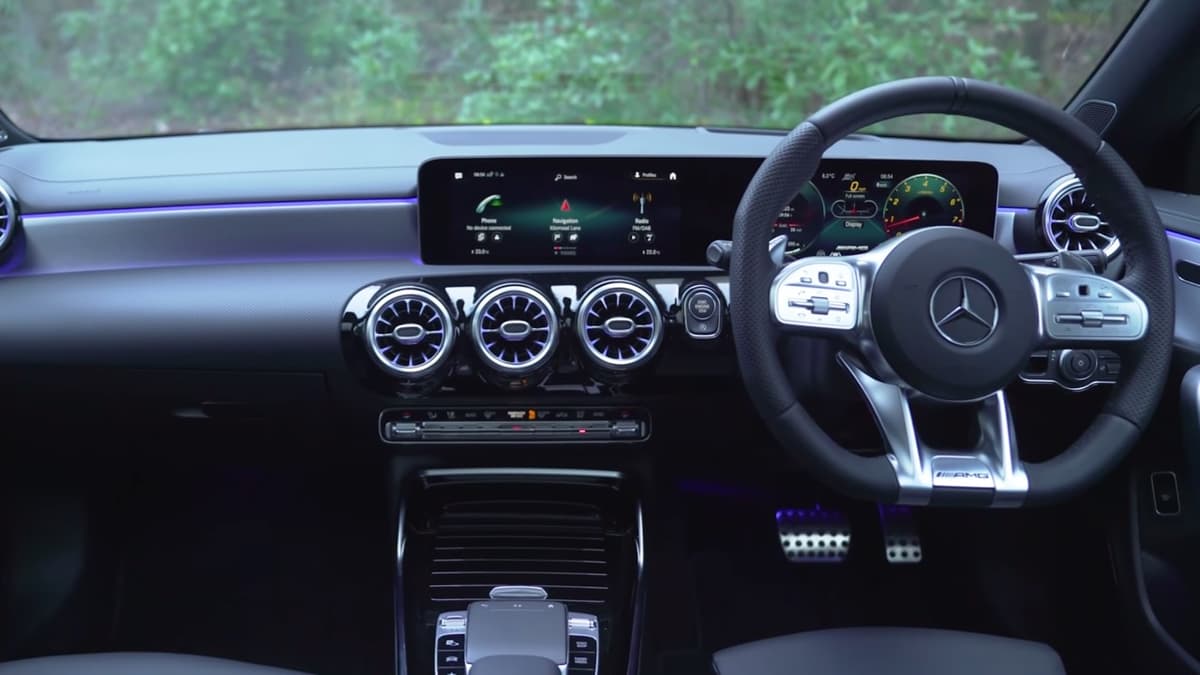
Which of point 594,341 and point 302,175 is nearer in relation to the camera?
point 594,341

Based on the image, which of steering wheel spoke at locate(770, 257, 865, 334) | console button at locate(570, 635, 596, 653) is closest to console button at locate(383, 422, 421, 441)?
console button at locate(570, 635, 596, 653)

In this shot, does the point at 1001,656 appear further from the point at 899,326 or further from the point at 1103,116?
the point at 1103,116

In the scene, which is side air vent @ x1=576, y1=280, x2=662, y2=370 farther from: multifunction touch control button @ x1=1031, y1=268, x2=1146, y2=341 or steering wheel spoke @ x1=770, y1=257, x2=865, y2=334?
multifunction touch control button @ x1=1031, y1=268, x2=1146, y2=341

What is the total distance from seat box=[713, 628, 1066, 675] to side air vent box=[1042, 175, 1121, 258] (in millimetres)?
837

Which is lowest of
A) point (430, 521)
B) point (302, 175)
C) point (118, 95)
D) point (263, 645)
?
point (263, 645)

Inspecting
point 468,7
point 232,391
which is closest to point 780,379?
point 232,391

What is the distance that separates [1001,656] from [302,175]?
172 cm

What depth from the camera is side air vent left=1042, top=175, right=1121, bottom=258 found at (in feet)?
7.45

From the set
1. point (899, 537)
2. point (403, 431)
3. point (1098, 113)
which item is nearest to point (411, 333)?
point (403, 431)

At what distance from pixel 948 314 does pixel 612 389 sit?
79 centimetres

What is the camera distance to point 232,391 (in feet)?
7.64

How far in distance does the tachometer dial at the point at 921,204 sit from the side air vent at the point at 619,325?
1.74ft

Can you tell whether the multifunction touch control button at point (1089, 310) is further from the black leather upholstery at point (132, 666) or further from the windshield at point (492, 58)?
the black leather upholstery at point (132, 666)

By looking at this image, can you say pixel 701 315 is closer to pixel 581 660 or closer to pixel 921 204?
pixel 921 204
